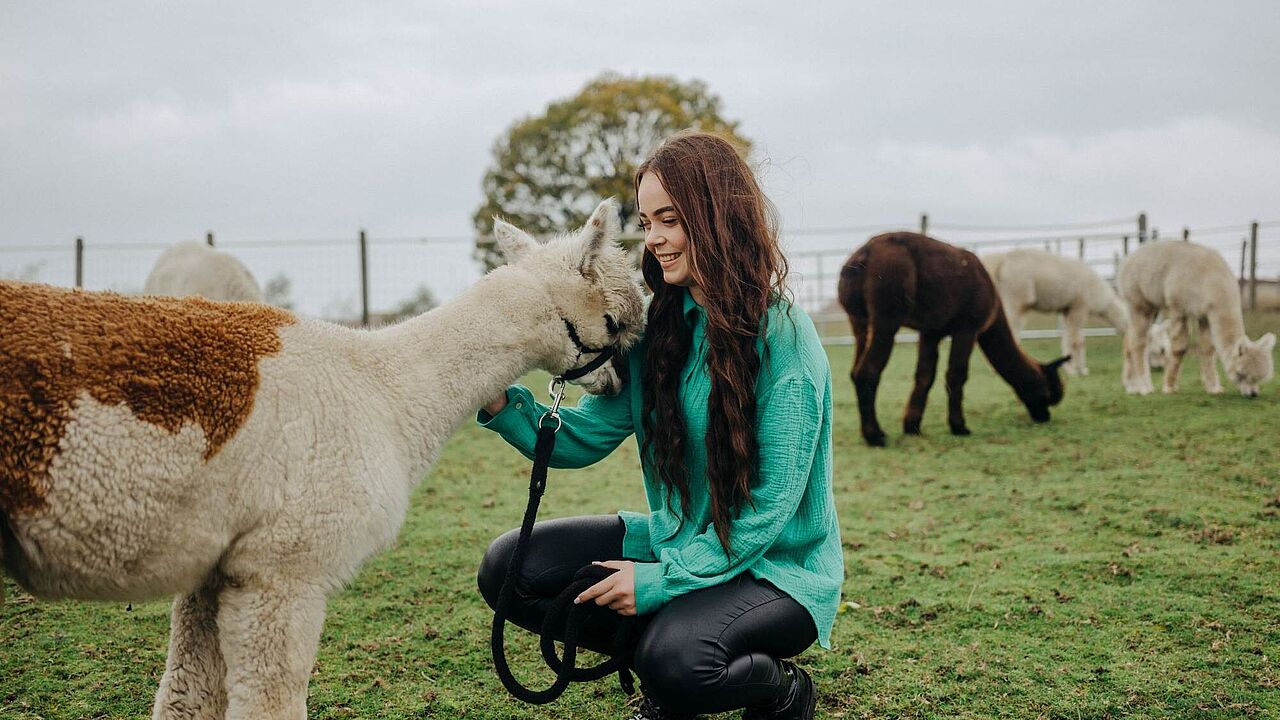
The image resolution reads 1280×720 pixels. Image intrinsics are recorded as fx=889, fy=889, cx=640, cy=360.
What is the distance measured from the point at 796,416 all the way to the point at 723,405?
199 mm

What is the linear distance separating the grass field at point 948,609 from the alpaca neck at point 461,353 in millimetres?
1159

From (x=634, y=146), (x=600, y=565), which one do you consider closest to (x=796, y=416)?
(x=600, y=565)

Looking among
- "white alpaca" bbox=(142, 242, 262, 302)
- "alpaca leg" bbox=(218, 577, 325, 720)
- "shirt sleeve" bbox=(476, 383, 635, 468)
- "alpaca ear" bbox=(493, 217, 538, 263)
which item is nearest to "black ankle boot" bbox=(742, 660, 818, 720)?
"shirt sleeve" bbox=(476, 383, 635, 468)

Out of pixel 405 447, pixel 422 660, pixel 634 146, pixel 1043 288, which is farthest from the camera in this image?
pixel 634 146

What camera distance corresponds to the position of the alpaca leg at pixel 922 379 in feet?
26.7

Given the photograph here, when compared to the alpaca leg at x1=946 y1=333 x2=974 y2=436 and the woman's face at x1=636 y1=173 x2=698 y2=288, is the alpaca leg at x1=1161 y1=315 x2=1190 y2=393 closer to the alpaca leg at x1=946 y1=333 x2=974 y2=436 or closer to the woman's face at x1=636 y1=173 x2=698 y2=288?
the alpaca leg at x1=946 y1=333 x2=974 y2=436

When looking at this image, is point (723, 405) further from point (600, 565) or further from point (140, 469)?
point (140, 469)

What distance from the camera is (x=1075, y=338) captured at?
12977mm

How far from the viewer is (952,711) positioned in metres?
2.93

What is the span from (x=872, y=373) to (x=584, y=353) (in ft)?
18.5

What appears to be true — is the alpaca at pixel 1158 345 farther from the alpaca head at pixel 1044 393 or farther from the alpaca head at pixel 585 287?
the alpaca head at pixel 585 287

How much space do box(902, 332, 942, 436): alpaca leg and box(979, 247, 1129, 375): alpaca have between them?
549 centimetres

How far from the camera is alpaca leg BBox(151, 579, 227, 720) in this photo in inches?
93.0

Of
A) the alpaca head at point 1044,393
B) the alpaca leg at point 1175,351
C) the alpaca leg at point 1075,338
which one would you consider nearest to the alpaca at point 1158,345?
the alpaca leg at point 1075,338
